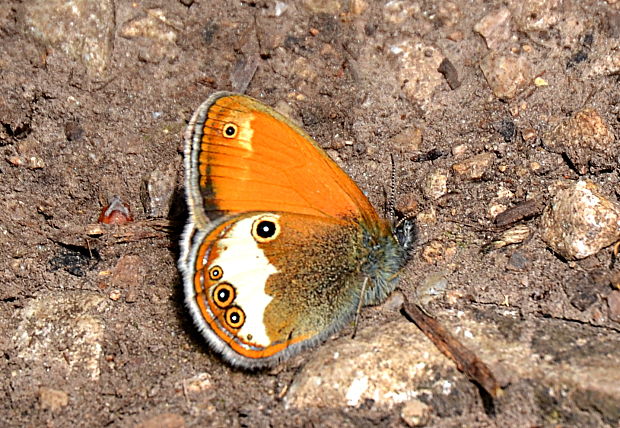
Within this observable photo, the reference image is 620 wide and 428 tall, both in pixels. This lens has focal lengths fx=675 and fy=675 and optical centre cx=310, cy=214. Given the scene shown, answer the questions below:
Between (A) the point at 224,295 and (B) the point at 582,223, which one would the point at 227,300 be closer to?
(A) the point at 224,295

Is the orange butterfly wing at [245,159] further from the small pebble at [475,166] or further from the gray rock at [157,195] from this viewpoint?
the small pebble at [475,166]

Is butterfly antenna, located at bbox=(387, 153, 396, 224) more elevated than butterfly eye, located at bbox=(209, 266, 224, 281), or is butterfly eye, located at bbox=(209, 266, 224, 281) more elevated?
butterfly antenna, located at bbox=(387, 153, 396, 224)

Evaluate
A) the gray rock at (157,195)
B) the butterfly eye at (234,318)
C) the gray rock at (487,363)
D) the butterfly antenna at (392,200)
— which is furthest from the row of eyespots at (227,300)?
the butterfly antenna at (392,200)

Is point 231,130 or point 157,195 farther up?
point 231,130

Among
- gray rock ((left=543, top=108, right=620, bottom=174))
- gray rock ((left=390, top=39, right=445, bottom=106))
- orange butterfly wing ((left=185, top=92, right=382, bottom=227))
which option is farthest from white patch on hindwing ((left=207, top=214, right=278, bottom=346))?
gray rock ((left=543, top=108, right=620, bottom=174))

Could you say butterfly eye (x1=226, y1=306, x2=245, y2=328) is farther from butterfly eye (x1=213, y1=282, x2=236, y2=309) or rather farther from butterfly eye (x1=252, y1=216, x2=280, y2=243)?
butterfly eye (x1=252, y1=216, x2=280, y2=243)

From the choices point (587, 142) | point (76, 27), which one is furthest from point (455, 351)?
point (76, 27)
